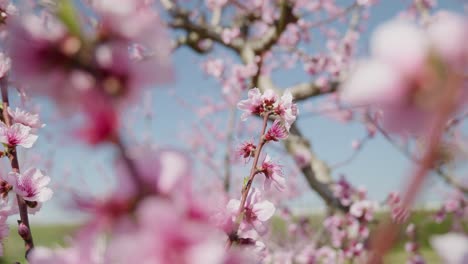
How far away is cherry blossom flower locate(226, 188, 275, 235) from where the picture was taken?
118cm

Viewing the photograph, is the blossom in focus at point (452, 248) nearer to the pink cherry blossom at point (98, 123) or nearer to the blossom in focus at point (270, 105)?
the pink cherry blossom at point (98, 123)

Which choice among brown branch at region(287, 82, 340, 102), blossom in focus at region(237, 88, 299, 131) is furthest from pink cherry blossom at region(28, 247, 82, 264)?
brown branch at region(287, 82, 340, 102)

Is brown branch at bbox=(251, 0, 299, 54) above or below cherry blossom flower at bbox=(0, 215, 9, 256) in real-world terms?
above

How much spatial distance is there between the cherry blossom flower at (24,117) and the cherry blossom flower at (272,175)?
76cm

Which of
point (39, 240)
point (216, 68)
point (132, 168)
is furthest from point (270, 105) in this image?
point (216, 68)

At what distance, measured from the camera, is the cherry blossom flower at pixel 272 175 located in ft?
4.19

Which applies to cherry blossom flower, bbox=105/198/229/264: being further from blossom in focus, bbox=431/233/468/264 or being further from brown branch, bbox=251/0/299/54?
brown branch, bbox=251/0/299/54

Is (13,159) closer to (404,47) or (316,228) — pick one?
(404,47)

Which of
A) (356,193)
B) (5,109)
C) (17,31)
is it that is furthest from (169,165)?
(356,193)

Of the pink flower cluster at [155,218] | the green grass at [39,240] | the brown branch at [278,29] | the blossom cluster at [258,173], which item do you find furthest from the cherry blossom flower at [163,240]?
the brown branch at [278,29]

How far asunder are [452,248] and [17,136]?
1.22 metres

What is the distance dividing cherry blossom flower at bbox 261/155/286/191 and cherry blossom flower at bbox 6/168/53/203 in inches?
26.1

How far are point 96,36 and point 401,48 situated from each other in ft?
1.00

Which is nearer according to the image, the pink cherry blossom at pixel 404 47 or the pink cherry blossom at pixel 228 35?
the pink cherry blossom at pixel 404 47
